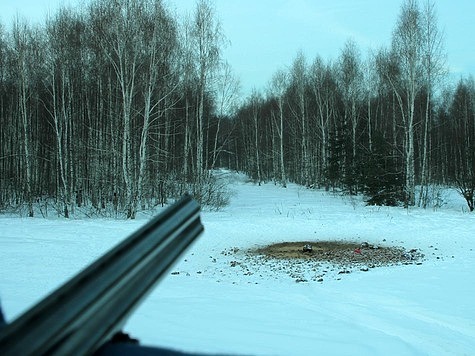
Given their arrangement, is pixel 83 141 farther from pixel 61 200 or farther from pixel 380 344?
pixel 380 344

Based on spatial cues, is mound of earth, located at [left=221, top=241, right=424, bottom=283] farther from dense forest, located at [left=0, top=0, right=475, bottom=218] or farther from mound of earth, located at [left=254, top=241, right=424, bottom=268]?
dense forest, located at [left=0, top=0, right=475, bottom=218]

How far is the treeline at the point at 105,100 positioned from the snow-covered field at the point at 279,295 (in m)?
6.16

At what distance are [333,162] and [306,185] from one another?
4.58 m

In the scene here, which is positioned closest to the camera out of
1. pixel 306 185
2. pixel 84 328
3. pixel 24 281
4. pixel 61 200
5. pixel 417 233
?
pixel 84 328

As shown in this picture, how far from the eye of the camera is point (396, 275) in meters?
7.34

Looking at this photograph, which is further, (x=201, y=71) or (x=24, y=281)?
(x=201, y=71)

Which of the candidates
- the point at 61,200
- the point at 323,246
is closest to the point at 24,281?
the point at 323,246

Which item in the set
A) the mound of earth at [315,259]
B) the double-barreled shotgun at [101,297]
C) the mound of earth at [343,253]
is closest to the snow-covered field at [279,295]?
the mound of earth at [315,259]

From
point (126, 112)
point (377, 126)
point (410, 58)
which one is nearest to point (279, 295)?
point (126, 112)

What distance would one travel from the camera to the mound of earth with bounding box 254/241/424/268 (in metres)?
8.55

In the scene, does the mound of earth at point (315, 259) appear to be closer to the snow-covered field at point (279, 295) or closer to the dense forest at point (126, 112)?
the snow-covered field at point (279, 295)

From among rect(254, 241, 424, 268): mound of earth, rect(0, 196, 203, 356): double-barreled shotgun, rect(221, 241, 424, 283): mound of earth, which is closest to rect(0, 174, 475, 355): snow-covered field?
rect(221, 241, 424, 283): mound of earth

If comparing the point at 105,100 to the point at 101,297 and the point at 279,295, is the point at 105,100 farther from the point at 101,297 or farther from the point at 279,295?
the point at 101,297

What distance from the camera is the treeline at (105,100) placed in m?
15.8
